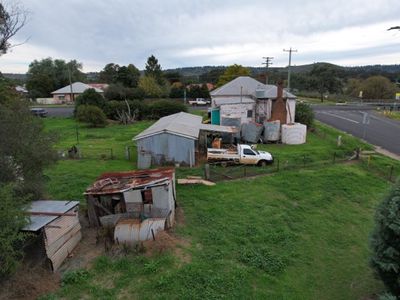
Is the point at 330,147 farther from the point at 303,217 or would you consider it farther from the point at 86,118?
the point at 86,118

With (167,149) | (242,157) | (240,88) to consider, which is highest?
(240,88)

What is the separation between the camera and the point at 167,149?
2028 cm

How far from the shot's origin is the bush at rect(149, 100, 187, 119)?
43406mm

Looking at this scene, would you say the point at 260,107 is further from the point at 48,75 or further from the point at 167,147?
the point at 48,75

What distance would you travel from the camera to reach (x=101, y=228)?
1194 cm

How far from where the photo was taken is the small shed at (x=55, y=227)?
9281 millimetres

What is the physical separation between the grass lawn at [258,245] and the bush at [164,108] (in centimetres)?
2485

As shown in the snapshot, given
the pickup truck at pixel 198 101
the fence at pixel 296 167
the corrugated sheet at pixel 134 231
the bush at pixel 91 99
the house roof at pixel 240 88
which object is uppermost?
the house roof at pixel 240 88

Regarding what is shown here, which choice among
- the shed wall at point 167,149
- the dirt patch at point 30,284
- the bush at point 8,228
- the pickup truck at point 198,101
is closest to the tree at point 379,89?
the pickup truck at point 198,101

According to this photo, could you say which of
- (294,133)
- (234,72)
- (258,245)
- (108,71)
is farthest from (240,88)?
(108,71)

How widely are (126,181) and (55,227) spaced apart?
11.9ft

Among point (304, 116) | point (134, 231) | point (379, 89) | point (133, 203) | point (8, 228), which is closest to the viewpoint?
point (8, 228)

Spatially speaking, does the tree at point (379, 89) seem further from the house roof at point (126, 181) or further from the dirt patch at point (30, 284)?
the dirt patch at point (30, 284)

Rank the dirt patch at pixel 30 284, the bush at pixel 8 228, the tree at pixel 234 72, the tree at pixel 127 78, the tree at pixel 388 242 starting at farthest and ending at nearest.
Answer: the tree at pixel 127 78, the tree at pixel 234 72, the dirt patch at pixel 30 284, the bush at pixel 8 228, the tree at pixel 388 242
